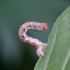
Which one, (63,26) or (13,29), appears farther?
(13,29)

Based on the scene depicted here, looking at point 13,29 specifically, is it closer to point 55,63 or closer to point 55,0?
point 55,0

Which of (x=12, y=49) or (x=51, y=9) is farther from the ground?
(x=51, y=9)

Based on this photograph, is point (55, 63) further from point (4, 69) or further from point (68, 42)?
point (4, 69)

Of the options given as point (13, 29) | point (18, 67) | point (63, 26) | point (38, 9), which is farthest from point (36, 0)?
point (63, 26)

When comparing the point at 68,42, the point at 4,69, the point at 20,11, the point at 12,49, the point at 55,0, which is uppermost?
the point at 55,0

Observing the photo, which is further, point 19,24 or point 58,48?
point 19,24
